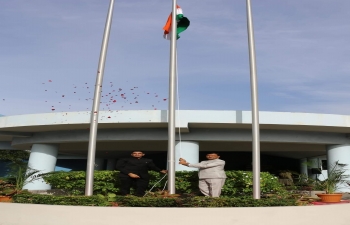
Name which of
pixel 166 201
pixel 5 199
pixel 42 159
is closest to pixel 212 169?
pixel 166 201

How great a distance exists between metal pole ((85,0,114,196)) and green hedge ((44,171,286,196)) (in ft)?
6.86

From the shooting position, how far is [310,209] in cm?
627

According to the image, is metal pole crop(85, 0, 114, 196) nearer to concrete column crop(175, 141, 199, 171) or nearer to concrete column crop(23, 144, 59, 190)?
concrete column crop(175, 141, 199, 171)

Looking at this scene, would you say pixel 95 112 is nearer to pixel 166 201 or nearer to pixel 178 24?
pixel 166 201

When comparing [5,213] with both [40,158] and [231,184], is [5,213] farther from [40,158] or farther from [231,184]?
[40,158]

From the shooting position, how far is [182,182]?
11.1 meters

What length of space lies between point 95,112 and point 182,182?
3.79 metres

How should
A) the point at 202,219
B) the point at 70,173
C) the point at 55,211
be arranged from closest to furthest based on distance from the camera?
the point at 202,219
the point at 55,211
the point at 70,173

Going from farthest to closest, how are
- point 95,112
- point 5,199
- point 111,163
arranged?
point 111,163 → point 95,112 → point 5,199

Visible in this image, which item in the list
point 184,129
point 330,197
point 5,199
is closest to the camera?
point 5,199

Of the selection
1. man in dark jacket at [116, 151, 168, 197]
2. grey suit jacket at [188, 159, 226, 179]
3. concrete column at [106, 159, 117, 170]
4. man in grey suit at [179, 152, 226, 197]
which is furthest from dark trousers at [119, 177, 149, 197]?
A: concrete column at [106, 159, 117, 170]

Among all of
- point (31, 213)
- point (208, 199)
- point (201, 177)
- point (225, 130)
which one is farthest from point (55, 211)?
point (225, 130)

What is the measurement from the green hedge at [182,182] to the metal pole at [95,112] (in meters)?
2.09

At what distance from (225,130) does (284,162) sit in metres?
16.5
